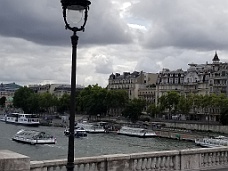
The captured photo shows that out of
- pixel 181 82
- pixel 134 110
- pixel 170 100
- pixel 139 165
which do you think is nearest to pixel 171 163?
pixel 139 165

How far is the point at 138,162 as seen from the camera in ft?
45.4

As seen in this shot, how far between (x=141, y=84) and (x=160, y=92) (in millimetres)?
14941

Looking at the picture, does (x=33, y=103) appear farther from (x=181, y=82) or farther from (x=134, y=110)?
(x=181, y=82)

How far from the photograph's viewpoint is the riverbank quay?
9.80 meters

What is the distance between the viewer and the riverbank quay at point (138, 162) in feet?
32.2

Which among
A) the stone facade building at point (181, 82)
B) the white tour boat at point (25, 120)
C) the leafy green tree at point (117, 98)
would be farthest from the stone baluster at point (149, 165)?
the leafy green tree at point (117, 98)

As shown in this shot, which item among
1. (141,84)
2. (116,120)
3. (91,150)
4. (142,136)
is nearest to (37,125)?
(116,120)

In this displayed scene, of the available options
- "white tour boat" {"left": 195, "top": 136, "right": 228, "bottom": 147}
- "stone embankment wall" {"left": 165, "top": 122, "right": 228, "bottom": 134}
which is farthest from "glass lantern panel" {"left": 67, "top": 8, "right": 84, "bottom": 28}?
"stone embankment wall" {"left": 165, "top": 122, "right": 228, "bottom": 134}

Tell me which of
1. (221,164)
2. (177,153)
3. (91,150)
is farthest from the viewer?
(91,150)

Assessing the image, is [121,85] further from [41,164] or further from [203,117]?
[41,164]

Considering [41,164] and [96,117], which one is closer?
[41,164]

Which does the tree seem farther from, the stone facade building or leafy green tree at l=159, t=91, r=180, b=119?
the stone facade building

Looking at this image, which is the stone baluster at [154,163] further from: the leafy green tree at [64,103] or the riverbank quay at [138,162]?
the leafy green tree at [64,103]

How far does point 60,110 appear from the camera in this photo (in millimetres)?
181125
